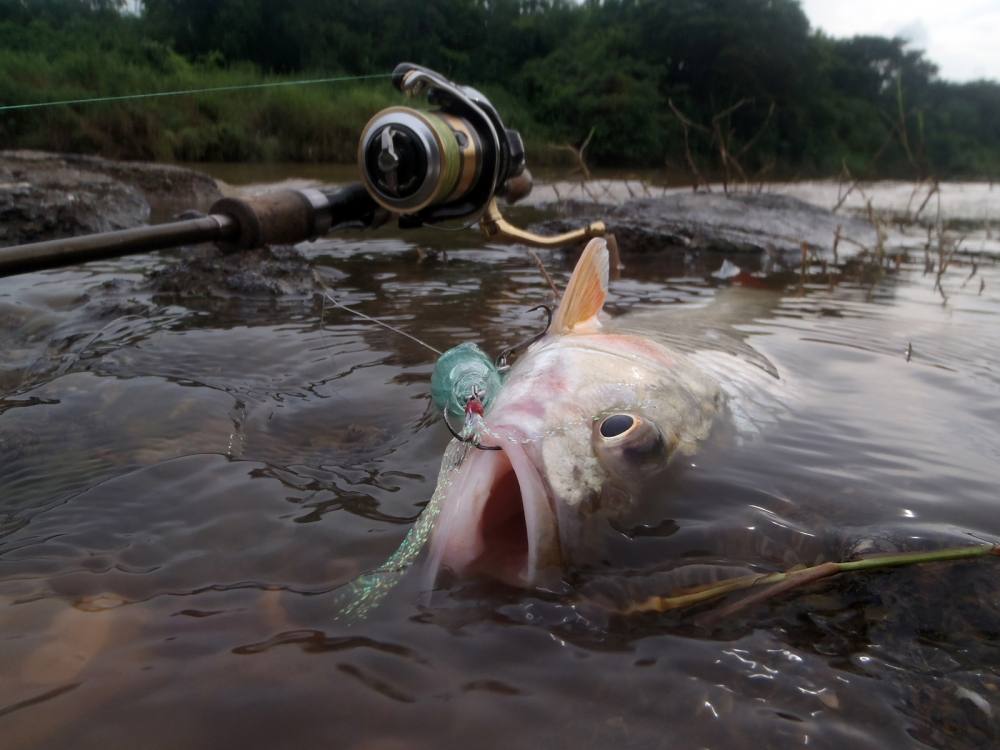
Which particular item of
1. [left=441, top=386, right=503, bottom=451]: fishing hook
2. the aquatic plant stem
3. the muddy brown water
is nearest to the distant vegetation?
the muddy brown water

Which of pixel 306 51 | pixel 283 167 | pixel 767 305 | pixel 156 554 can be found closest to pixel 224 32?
pixel 306 51

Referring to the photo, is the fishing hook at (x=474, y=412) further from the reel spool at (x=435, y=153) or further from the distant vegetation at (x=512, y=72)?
the distant vegetation at (x=512, y=72)

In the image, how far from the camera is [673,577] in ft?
5.10

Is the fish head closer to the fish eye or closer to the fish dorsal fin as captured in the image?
the fish eye

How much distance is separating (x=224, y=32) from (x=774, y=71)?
93.9ft

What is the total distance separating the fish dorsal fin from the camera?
228cm

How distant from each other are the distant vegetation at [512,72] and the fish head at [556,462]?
1738 cm

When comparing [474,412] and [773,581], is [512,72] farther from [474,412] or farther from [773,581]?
[773,581]

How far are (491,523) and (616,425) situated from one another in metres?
0.34

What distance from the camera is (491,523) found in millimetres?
1577

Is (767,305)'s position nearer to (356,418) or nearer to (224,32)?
(356,418)

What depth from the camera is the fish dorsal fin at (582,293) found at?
2.28 meters

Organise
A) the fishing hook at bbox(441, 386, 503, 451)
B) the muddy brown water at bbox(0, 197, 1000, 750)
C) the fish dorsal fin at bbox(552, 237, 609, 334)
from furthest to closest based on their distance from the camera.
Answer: the fish dorsal fin at bbox(552, 237, 609, 334)
the fishing hook at bbox(441, 386, 503, 451)
the muddy brown water at bbox(0, 197, 1000, 750)

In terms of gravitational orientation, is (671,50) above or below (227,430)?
above
